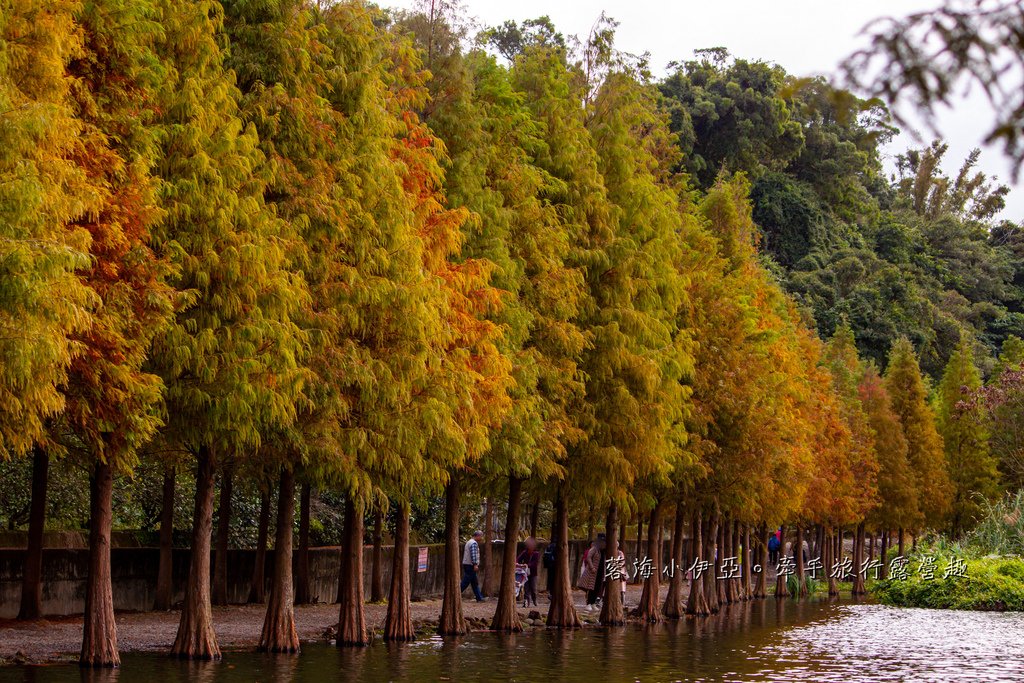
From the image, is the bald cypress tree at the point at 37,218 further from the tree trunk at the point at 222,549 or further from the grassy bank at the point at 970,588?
the grassy bank at the point at 970,588

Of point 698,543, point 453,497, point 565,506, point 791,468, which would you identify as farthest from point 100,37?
point 698,543

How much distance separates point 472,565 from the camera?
124 ft

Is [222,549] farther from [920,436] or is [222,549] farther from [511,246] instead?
[920,436]

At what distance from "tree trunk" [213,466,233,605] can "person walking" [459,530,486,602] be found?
7.88 m

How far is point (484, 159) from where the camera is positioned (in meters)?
26.3

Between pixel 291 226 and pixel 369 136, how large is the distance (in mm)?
2330

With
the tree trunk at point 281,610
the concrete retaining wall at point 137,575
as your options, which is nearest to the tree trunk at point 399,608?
the tree trunk at point 281,610

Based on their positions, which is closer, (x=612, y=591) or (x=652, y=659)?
(x=652, y=659)

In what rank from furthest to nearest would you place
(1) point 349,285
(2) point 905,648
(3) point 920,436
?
(3) point 920,436
(2) point 905,648
(1) point 349,285

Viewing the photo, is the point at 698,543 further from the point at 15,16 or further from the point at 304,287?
the point at 15,16

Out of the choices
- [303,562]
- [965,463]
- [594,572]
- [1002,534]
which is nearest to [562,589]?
[594,572]

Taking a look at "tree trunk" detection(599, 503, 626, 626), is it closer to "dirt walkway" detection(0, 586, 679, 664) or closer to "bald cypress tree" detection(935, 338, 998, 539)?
"dirt walkway" detection(0, 586, 679, 664)

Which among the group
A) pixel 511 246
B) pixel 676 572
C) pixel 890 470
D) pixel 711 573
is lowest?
pixel 711 573

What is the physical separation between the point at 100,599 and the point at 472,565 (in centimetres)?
1949
